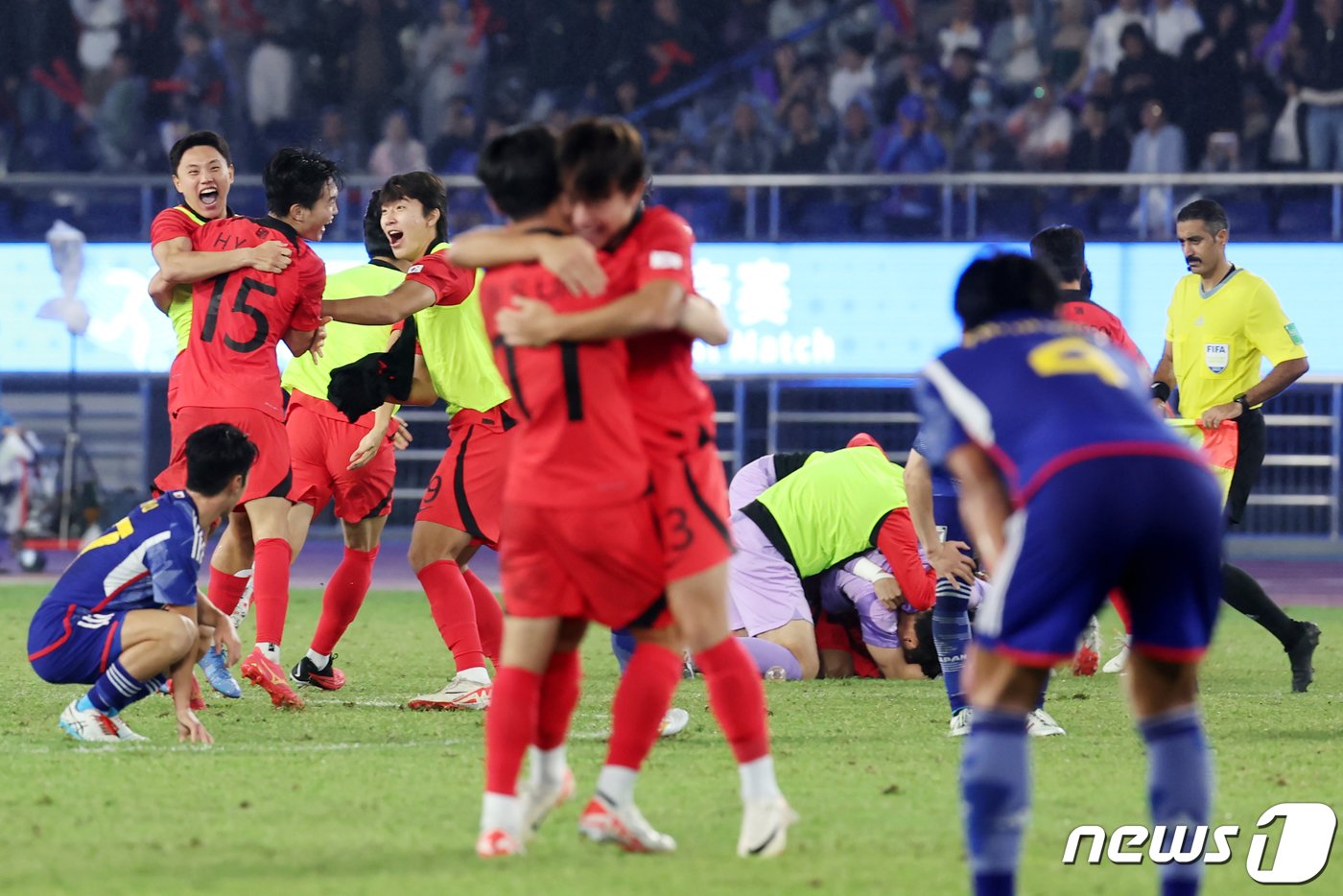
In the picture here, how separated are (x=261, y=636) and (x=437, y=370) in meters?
1.32

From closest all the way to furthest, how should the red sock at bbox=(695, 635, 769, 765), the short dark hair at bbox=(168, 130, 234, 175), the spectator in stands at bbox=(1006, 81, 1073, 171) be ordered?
the red sock at bbox=(695, 635, 769, 765) < the short dark hair at bbox=(168, 130, 234, 175) < the spectator in stands at bbox=(1006, 81, 1073, 171)

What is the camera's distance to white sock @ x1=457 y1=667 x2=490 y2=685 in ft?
24.7

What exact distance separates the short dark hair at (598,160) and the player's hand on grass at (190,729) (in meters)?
2.71

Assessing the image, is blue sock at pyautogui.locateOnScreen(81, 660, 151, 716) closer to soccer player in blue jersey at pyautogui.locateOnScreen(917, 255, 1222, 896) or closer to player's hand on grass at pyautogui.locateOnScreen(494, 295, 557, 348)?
player's hand on grass at pyautogui.locateOnScreen(494, 295, 557, 348)

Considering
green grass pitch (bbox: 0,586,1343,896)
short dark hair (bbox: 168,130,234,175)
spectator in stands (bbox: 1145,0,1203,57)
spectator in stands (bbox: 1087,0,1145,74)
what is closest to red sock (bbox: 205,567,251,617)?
green grass pitch (bbox: 0,586,1343,896)

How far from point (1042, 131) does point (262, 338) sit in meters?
13.6

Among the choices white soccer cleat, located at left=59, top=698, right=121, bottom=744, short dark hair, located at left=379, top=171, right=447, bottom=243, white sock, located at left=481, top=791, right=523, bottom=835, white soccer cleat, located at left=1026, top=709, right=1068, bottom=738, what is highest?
short dark hair, located at left=379, top=171, right=447, bottom=243

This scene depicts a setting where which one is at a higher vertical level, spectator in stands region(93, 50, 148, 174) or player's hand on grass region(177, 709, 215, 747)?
spectator in stands region(93, 50, 148, 174)

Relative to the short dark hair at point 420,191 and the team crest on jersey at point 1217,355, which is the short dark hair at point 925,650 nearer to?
the team crest on jersey at point 1217,355

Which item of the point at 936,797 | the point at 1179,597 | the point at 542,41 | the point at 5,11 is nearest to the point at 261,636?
→ the point at 936,797

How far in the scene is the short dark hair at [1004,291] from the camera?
397 cm

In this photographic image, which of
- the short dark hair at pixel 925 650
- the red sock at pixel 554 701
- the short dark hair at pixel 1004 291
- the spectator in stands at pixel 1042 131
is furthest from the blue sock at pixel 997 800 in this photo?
the spectator in stands at pixel 1042 131

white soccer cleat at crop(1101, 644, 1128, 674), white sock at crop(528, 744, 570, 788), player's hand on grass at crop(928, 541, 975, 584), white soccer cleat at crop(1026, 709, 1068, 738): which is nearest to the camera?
white sock at crop(528, 744, 570, 788)

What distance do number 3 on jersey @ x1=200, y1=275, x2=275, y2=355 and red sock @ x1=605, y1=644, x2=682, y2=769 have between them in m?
3.19
